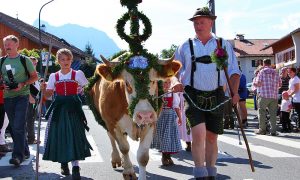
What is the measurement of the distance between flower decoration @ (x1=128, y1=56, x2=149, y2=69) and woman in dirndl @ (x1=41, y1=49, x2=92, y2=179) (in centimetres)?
128

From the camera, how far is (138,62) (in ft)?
20.0

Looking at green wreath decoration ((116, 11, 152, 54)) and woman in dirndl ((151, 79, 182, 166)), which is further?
woman in dirndl ((151, 79, 182, 166))

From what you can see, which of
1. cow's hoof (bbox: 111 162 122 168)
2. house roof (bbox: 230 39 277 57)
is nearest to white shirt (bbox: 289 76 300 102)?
cow's hoof (bbox: 111 162 122 168)

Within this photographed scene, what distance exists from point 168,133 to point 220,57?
2906 millimetres

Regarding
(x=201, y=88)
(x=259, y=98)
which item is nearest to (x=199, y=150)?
(x=201, y=88)

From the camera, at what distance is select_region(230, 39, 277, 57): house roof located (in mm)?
91688

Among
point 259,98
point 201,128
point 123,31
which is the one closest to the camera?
point 201,128

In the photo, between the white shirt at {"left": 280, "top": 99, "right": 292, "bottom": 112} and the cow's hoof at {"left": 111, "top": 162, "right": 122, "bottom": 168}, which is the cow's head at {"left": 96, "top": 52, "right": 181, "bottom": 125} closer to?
the cow's hoof at {"left": 111, "top": 162, "right": 122, "bottom": 168}

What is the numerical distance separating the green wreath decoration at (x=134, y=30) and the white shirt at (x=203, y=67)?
A: 0.56 meters

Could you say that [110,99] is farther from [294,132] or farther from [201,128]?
[294,132]

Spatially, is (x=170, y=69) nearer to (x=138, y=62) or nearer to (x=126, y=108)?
(x=138, y=62)

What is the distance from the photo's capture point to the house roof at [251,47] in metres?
91.7

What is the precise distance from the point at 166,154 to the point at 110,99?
190 cm

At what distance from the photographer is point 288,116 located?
13.9 meters
